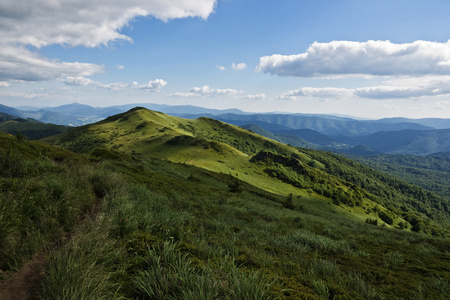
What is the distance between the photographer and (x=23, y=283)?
3.45 metres

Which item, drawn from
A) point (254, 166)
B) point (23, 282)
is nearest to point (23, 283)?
point (23, 282)

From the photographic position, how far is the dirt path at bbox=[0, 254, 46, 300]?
10.6 feet

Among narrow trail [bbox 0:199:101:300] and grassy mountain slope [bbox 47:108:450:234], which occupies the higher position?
narrow trail [bbox 0:199:101:300]

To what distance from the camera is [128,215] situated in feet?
20.4

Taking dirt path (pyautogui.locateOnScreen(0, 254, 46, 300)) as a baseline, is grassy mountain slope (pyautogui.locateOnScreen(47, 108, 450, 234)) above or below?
below

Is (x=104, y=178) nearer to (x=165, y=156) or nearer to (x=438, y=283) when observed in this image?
(x=438, y=283)

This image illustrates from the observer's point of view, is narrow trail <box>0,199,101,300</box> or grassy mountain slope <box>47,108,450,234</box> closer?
narrow trail <box>0,199,101,300</box>

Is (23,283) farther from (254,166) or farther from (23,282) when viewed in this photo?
(254,166)

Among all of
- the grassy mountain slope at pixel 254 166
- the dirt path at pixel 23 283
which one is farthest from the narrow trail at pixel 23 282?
the grassy mountain slope at pixel 254 166

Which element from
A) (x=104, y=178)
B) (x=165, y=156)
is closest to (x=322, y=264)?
(x=104, y=178)

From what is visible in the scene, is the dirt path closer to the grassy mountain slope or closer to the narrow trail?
the narrow trail

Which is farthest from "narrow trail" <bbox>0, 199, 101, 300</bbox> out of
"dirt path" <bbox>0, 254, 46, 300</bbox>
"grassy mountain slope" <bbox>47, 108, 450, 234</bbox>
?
"grassy mountain slope" <bbox>47, 108, 450, 234</bbox>

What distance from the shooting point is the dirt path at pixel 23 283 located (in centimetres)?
323

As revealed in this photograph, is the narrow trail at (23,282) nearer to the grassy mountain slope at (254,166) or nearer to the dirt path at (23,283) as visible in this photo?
the dirt path at (23,283)
